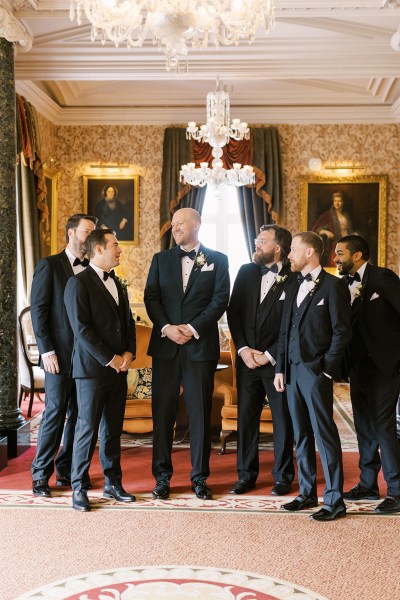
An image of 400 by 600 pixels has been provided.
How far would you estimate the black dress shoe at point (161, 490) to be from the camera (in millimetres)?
4590

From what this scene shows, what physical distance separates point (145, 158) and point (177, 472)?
7.05 meters

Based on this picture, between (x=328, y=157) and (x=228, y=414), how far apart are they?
652cm

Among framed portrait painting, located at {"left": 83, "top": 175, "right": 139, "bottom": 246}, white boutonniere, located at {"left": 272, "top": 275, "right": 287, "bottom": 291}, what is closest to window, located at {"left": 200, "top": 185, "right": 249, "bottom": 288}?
framed portrait painting, located at {"left": 83, "top": 175, "right": 139, "bottom": 246}

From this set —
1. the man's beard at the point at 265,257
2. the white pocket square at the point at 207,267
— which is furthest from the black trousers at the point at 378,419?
the white pocket square at the point at 207,267

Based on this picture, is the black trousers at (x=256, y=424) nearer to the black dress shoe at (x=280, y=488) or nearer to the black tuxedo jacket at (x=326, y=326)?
the black dress shoe at (x=280, y=488)

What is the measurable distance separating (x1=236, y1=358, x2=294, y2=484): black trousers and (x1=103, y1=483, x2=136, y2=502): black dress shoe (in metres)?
0.80

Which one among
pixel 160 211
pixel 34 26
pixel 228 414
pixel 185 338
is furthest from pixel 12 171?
pixel 160 211

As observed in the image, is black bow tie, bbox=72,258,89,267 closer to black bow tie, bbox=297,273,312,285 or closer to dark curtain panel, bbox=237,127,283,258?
black bow tie, bbox=297,273,312,285

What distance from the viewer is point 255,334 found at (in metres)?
4.80

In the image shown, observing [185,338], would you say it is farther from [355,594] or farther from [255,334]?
[355,594]

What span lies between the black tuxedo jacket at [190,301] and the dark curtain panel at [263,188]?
640 cm

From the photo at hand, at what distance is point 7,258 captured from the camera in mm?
5746

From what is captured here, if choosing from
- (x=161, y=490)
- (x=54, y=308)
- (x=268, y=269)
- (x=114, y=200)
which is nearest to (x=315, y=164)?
(x=114, y=200)

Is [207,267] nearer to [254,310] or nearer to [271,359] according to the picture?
[254,310]
